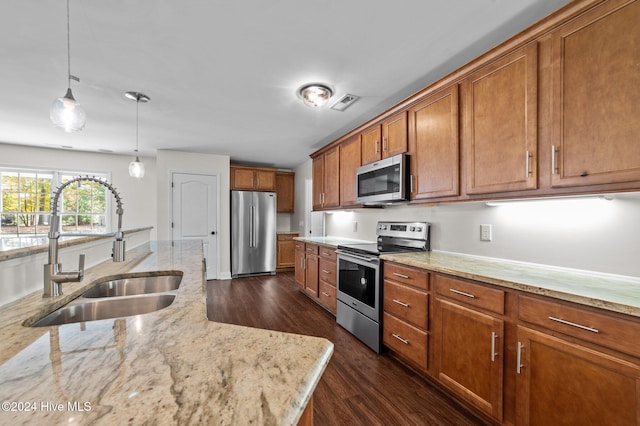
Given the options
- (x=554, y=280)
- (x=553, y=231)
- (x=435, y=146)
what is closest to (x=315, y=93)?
(x=435, y=146)

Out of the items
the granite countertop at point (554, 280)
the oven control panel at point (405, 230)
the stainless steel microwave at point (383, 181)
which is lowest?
the granite countertop at point (554, 280)

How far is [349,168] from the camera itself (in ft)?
Answer: 11.1

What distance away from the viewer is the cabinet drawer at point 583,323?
1.03 m

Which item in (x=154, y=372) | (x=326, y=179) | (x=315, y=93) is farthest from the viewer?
(x=326, y=179)

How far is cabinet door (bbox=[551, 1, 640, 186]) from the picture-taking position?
123cm

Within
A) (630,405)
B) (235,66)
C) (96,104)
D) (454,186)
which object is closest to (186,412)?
(630,405)

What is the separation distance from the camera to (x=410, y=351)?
2.05m

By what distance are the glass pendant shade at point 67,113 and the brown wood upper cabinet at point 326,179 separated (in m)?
2.63

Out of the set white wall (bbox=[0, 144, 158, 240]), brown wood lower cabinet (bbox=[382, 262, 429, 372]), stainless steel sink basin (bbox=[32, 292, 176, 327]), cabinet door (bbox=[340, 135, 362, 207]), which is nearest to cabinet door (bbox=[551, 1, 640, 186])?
brown wood lower cabinet (bbox=[382, 262, 429, 372])

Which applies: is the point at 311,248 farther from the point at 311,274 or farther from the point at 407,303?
the point at 407,303

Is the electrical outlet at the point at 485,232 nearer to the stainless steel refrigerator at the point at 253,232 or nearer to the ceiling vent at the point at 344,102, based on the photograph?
the ceiling vent at the point at 344,102

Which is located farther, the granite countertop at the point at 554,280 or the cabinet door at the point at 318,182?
the cabinet door at the point at 318,182

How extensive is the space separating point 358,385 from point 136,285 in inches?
63.3

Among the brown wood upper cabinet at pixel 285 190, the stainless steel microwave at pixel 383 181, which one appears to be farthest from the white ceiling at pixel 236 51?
the brown wood upper cabinet at pixel 285 190
